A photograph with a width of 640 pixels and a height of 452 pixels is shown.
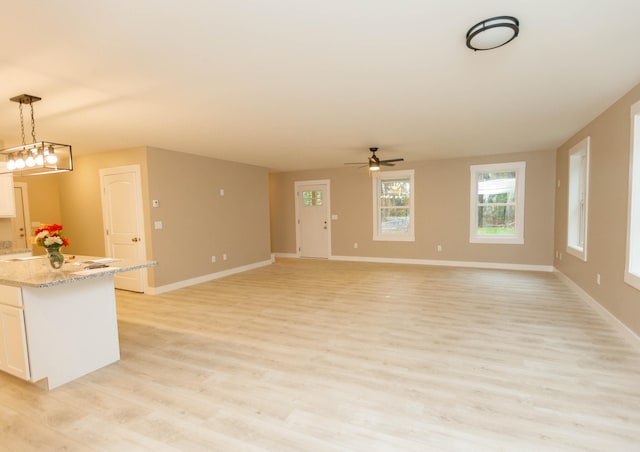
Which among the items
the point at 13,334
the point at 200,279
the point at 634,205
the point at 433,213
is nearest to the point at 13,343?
the point at 13,334

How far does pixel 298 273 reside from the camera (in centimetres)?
677

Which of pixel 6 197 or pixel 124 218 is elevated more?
pixel 6 197

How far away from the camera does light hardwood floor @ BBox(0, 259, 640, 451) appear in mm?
1920

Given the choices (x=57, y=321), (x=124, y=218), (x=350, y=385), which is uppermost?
(x=124, y=218)

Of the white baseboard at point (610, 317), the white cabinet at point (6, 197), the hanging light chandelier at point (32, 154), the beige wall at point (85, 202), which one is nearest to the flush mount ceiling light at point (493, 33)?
the white baseboard at point (610, 317)

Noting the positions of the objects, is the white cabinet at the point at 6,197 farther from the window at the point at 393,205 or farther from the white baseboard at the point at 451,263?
the window at the point at 393,205

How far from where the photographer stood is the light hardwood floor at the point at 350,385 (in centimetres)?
192

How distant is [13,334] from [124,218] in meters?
3.17

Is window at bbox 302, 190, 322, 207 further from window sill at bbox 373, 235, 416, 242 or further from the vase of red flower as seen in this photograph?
the vase of red flower

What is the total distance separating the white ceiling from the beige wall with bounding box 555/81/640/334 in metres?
0.24

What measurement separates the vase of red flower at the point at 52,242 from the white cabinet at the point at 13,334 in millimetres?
405

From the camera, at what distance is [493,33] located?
6.51 ft

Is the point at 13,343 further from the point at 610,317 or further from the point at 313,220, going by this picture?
the point at 313,220

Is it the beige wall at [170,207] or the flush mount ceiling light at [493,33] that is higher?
the flush mount ceiling light at [493,33]
